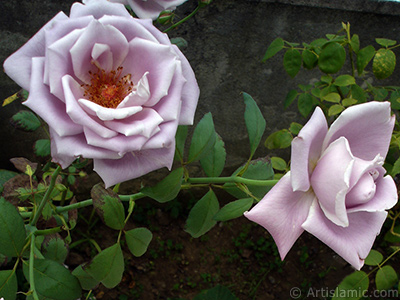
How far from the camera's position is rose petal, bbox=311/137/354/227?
1.79 feet

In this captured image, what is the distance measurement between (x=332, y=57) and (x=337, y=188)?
86cm

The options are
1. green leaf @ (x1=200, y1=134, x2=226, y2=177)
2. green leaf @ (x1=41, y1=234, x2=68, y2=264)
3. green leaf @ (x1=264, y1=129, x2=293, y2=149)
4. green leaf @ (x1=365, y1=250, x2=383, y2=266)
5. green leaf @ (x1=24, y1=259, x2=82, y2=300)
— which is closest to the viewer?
green leaf @ (x1=24, y1=259, x2=82, y2=300)

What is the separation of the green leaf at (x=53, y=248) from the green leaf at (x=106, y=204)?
29 cm

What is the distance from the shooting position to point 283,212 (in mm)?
595

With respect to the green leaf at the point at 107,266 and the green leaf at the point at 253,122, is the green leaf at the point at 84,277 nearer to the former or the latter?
the green leaf at the point at 107,266

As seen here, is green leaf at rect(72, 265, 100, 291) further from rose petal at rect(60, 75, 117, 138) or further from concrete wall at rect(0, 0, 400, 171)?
concrete wall at rect(0, 0, 400, 171)

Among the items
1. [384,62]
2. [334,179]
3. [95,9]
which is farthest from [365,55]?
[95,9]

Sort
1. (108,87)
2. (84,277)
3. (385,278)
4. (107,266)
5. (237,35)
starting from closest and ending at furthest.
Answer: (108,87) → (107,266) → (84,277) → (385,278) → (237,35)

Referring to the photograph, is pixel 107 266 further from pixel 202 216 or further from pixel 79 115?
pixel 79 115

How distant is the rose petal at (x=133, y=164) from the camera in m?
0.58

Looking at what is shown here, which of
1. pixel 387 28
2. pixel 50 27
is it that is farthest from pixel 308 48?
pixel 50 27

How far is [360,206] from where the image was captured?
585 millimetres

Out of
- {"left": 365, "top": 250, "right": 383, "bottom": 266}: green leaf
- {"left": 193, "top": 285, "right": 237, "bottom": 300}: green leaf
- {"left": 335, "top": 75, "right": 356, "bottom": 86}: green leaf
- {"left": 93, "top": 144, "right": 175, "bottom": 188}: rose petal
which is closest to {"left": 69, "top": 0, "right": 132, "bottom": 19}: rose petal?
{"left": 93, "top": 144, "right": 175, "bottom": 188}: rose petal

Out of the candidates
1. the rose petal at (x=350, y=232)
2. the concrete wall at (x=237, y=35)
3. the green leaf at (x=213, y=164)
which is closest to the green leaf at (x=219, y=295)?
the concrete wall at (x=237, y=35)
